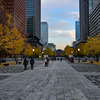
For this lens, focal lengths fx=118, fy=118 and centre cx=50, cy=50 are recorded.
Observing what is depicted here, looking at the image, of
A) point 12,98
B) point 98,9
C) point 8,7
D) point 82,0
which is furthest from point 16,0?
point 12,98

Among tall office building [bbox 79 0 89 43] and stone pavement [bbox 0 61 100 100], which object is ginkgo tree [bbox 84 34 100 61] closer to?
stone pavement [bbox 0 61 100 100]

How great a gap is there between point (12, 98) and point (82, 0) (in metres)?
154

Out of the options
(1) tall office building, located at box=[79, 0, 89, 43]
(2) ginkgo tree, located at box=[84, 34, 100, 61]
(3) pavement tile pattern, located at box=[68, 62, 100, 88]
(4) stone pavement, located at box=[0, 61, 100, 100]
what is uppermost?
(1) tall office building, located at box=[79, 0, 89, 43]

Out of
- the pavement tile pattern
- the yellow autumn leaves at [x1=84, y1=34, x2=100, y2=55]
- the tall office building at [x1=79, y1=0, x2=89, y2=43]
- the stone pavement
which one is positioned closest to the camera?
the stone pavement

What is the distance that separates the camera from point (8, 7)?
87438mm

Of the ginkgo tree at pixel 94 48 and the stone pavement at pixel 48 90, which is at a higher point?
the ginkgo tree at pixel 94 48

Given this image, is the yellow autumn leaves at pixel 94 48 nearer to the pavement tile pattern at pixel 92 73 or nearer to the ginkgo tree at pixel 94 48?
the ginkgo tree at pixel 94 48

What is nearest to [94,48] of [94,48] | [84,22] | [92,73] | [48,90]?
[94,48]

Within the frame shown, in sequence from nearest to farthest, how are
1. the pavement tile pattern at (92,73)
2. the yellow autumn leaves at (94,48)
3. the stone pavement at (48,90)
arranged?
the stone pavement at (48,90), the pavement tile pattern at (92,73), the yellow autumn leaves at (94,48)

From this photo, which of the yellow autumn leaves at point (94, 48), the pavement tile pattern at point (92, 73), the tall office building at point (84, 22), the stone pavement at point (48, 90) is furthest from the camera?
the tall office building at point (84, 22)

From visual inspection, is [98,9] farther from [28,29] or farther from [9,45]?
[9,45]

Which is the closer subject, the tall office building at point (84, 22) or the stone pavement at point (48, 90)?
the stone pavement at point (48, 90)

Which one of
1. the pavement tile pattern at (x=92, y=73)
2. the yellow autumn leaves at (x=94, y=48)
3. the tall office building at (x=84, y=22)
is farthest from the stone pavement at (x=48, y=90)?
the tall office building at (x=84, y=22)

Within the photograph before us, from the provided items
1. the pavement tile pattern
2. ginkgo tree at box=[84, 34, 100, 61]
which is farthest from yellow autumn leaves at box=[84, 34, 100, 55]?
the pavement tile pattern
